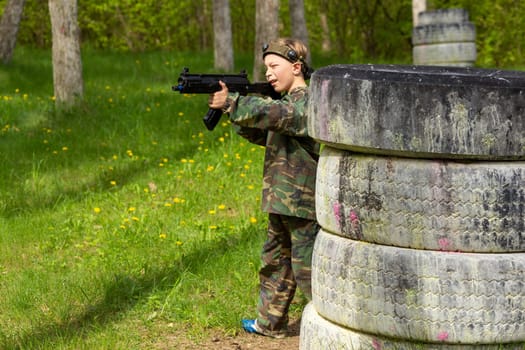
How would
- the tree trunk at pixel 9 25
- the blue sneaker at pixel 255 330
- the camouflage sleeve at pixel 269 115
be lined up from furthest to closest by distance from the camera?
the tree trunk at pixel 9 25, the blue sneaker at pixel 255 330, the camouflage sleeve at pixel 269 115

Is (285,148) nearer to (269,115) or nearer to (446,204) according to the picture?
(269,115)

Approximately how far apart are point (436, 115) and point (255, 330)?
7.11 ft

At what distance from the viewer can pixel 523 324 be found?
11.2 feet

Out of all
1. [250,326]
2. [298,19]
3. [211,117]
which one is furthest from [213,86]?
[298,19]

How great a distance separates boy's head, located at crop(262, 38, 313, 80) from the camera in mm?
4789

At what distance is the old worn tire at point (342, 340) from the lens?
3.45m

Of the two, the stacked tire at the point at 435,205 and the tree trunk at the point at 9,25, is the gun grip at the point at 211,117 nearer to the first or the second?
the stacked tire at the point at 435,205

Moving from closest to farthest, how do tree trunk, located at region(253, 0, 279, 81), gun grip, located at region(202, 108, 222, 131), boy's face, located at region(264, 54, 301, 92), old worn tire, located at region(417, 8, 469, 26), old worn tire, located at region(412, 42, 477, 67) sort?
gun grip, located at region(202, 108, 222, 131) < boy's face, located at region(264, 54, 301, 92) < tree trunk, located at region(253, 0, 279, 81) < old worn tire, located at region(412, 42, 477, 67) < old worn tire, located at region(417, 8, 469, 26)

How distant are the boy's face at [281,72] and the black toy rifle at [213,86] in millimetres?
97

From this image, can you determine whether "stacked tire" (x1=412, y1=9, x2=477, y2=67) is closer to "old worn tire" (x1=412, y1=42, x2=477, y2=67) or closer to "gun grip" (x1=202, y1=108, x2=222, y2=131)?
"old worn tire" (x1=412, y1=42, x2=477, y2=67)

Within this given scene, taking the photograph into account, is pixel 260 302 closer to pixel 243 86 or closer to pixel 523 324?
pixel 243 86

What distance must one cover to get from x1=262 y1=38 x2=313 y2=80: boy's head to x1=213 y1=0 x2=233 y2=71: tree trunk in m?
10.8

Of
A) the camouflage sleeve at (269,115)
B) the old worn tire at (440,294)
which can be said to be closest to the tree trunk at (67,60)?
the camouflage sleeve at (269,115)

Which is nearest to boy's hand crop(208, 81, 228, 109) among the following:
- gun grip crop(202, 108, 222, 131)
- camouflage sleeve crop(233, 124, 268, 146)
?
gun grip crop(202, 108, 222, 131)
